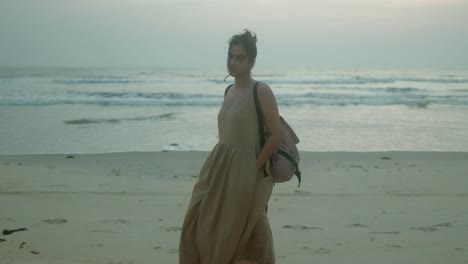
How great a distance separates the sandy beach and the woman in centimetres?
144

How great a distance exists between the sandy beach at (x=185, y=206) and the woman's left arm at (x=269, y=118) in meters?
1.71

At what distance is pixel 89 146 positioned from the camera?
12.0 meters

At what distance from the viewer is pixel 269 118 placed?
3.06 meters

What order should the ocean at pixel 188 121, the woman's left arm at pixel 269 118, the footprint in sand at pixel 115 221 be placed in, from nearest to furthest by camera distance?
the woman's left arm at pixel 269 118, the footprint in sand at pixel 115 221, the ocean at pixel 188 121

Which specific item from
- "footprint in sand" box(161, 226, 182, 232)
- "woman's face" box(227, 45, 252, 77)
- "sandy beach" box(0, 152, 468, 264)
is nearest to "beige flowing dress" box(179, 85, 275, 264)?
"woman's face" box(227, 45, 252, 77)

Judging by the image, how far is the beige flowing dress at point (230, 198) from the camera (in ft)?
10.1

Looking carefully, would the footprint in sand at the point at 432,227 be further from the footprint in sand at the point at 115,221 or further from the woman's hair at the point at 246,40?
the woman's hair at the point at 246,40

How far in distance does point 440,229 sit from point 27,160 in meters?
6.98

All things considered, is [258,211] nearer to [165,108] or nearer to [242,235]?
[242,235]

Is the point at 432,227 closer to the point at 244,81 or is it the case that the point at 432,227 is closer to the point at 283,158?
the point at 283,158

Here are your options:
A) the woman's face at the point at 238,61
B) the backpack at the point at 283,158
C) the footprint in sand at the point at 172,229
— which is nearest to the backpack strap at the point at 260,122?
the backpack at the point at 283,158

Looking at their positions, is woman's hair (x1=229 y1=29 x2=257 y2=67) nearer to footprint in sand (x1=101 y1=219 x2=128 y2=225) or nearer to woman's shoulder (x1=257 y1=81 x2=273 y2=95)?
woman's shoulder (x1=257 y1=81 x2=273 y2=95)

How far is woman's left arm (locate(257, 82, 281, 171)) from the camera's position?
3057 millimetres

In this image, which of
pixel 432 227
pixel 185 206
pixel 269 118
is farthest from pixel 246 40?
pixel 185 206
